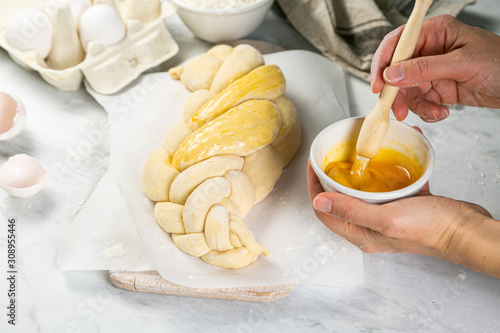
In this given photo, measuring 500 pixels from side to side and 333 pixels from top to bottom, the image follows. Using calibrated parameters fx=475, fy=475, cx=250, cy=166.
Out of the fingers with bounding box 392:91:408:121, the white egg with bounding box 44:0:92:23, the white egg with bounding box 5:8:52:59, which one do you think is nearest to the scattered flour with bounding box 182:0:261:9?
the white egg with bounding box 44:0:92:23

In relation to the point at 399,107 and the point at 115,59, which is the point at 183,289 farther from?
the point at 115,59

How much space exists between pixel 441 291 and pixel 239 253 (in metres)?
0.52

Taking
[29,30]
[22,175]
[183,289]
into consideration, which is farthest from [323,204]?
[29,30]

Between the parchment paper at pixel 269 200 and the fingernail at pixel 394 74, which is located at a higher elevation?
the fingernail at pixel 394 74

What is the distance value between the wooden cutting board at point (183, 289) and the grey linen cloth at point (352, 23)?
3.06 feet

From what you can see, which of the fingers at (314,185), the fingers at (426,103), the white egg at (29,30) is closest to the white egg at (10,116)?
the white egg at (29,30)

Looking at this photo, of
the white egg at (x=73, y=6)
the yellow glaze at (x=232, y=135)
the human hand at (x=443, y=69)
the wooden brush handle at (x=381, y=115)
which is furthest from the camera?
the white egg at (x=73, y=6)

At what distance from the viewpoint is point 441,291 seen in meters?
1.21

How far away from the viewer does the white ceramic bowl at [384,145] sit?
1.00 metres

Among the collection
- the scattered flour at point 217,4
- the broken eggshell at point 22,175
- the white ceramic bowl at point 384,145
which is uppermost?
the scattered flour at point 217,4

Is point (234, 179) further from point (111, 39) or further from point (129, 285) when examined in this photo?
point (111, 39)

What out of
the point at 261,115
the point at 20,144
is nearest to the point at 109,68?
the point at 20,144

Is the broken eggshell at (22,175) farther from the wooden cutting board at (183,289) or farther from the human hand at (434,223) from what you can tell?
the human hand at (434,223)

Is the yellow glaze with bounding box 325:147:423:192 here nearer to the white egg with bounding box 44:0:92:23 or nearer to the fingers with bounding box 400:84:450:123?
the fingers with bounding box 400:84:450:123
